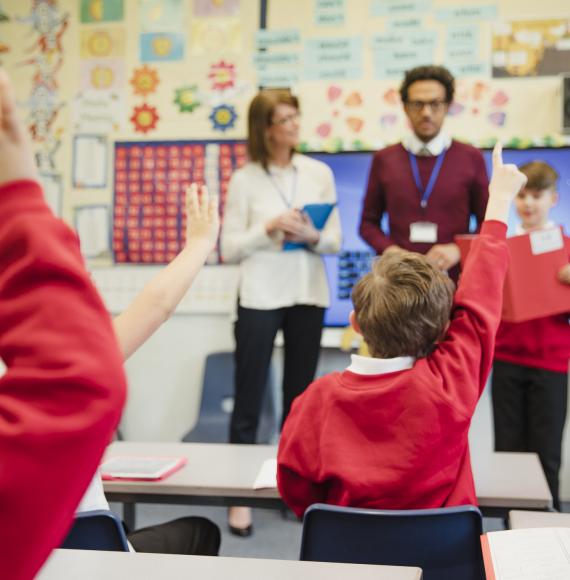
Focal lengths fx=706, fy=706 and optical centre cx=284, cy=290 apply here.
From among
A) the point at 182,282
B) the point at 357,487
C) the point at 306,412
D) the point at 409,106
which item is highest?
the point at 409,106

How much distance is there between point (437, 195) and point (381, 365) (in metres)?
1.59

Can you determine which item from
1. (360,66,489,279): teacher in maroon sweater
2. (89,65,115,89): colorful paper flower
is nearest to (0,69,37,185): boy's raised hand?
(360,66,489,279): teacher in maroon sweater

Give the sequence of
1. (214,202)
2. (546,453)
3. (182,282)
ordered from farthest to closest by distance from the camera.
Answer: (546,453) < (214,202) < (182,282)

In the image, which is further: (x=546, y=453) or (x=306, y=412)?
(x=546, y=453)

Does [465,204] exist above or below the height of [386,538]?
above

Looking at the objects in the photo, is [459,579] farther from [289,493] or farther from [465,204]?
[465,204]

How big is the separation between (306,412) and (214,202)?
56 cm

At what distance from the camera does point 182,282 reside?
1.04m

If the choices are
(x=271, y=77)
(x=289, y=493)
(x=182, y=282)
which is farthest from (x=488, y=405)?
(x=182, y=282)

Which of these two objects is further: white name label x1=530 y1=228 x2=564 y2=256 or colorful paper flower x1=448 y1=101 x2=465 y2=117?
colorful paper flower x1=448 y1=101 x2=465 y2=117

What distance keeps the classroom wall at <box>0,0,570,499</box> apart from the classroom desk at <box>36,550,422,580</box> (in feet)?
9.00

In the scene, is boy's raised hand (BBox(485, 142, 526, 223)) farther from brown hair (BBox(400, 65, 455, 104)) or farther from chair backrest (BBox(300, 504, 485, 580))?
brown hair (BBox(400, 65, 455, 104))

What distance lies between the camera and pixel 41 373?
16.6 inches

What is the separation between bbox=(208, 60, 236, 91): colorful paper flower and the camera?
3920 millimetres
